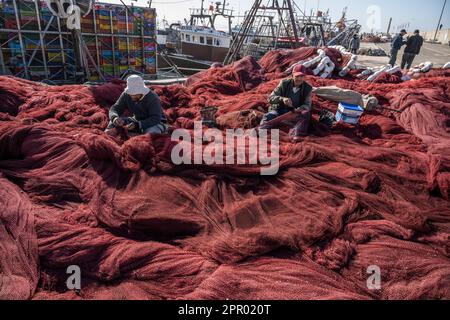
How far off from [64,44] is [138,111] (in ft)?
25.2

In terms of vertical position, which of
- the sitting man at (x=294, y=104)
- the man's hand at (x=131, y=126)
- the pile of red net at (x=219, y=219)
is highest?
the sitting man at (x=294, y=104)

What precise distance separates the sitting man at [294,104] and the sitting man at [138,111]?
5.25ft

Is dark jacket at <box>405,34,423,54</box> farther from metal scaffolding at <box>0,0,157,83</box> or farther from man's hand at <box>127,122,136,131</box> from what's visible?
man's hand at <box>127,122,136,131</box>

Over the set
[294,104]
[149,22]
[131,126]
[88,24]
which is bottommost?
[131,126]

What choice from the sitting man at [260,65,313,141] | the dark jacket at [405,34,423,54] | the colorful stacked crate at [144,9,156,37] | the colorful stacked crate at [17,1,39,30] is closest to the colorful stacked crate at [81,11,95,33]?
the colorful stacked crate at [17,1,39,30]

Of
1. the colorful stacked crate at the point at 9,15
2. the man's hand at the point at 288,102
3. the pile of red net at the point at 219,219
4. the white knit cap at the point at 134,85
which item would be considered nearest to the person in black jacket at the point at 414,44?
the pile of red net at the point at 219,219

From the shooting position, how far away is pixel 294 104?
4.83 meters

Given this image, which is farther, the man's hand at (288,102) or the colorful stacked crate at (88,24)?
the colorful stacked crate at (88,24)

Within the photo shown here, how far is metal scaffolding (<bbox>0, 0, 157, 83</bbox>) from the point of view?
905cm

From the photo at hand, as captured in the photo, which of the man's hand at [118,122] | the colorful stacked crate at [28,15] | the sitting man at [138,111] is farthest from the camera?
the colorful stacked crate at [28,15]

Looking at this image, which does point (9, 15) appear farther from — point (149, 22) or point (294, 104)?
point (294, 104)

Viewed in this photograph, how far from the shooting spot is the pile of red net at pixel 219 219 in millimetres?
2244

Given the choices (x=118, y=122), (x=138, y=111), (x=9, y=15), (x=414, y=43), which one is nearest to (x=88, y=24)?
(x=9, y=15)

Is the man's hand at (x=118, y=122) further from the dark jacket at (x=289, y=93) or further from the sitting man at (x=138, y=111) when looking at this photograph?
the dark jacket at (x=289, y=93)
